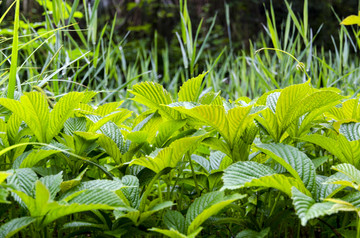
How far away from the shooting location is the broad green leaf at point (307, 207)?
0.34 meters

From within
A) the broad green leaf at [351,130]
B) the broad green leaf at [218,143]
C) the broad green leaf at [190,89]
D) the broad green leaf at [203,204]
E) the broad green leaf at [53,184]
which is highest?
the broad green leaf at [190,89]

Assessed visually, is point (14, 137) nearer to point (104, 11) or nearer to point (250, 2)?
point (104, 11)

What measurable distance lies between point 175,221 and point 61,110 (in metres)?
0.23

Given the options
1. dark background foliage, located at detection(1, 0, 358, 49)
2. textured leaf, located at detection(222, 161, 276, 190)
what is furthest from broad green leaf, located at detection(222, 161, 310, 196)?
dark background foliage, located at detection(1, 0, 358, 49)

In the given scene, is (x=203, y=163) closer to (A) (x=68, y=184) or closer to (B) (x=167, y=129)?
(B) (x=167, y=129)

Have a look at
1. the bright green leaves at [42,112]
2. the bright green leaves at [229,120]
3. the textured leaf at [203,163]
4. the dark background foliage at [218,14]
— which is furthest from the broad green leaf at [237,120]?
the dark background foliage at [218,14]

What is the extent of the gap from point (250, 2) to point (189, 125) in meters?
7.28

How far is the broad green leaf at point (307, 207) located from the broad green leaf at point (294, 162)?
0.04m

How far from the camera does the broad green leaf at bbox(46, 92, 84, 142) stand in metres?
0.51

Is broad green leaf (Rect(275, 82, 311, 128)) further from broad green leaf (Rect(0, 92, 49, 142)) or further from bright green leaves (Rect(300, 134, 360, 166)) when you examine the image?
broad green leaf (Rect(0, 92, 49, 142))

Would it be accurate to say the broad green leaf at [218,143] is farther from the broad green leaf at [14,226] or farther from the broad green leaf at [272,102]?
the broad green leaf at [14,226]

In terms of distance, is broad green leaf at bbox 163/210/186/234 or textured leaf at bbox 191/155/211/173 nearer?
broad green leaf at bbox 163/210/186/234

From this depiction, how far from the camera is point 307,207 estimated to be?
0.36m

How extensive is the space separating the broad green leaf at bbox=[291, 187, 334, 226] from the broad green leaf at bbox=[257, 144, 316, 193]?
4 cm
